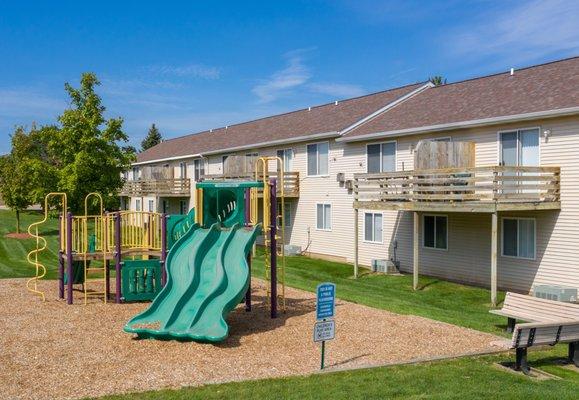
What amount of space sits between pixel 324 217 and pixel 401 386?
68.2 feet

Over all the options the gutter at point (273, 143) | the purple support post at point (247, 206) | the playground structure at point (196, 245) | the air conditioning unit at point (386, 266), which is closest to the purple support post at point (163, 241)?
the playground structure at point (196, 245)

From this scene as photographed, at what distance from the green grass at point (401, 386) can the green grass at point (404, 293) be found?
3934mm

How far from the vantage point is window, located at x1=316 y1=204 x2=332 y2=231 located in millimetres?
28812

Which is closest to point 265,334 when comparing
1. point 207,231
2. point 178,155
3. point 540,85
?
point 207,231

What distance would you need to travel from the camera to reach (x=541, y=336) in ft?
32.0

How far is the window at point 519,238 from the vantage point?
19.5m

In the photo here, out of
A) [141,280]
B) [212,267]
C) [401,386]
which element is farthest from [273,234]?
[401,386]

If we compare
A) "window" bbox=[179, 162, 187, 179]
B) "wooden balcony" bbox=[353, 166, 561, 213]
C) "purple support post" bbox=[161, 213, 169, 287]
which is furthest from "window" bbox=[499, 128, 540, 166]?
"window" bbox=[179, 162, 187, 179]

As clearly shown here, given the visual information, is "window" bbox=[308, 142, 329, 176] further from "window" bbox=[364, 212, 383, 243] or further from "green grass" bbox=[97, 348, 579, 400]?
"green grass" bbox=[97, 348, 579, 400]

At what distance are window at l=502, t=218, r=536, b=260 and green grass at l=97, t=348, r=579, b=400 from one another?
34.2 feet

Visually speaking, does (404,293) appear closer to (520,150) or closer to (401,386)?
(520,150)

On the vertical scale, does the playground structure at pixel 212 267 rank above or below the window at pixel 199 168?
below

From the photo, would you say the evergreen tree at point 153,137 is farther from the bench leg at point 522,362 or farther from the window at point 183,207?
the bench leg at point 522,362

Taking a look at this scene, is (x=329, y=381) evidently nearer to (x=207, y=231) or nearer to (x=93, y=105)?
(x=207, y=231)
